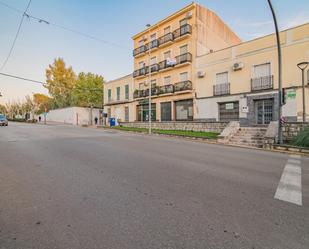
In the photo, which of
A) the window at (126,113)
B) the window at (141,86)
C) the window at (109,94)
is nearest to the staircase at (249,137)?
the window at (141,86)

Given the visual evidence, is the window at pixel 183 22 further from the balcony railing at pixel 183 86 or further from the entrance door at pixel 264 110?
→ the entrance door at pixel 264 110

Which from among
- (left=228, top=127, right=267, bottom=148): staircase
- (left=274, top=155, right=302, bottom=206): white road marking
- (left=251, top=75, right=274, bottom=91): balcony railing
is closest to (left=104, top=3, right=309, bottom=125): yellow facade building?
(left=251, top=75, right=274, bottom=91): balcony railing

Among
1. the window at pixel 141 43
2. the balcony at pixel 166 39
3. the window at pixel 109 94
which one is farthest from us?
the window at pixel 109 94

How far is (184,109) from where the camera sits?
2181 centimetres

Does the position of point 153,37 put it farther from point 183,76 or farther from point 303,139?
point 303,139

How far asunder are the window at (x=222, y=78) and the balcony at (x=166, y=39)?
805cm

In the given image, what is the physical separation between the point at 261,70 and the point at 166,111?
440 inches

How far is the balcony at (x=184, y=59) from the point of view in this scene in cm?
2100

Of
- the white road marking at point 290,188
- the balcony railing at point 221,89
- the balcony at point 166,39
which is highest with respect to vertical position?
the balcony at point 166,39

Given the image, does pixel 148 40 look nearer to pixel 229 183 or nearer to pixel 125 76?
pixel 125 76

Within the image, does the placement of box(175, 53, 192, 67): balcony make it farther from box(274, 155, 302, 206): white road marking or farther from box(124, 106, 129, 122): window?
box(274, 155, 302, 206): white road marking

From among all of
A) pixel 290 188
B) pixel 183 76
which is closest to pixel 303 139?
pixel 290 188

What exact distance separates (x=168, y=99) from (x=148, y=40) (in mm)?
9824

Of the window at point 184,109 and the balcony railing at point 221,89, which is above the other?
the balcony railing at point 221,89
